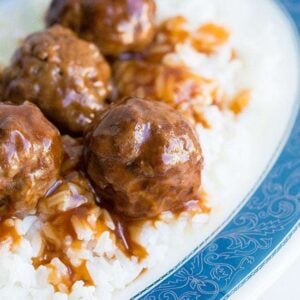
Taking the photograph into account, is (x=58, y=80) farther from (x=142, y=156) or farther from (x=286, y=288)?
(x=286, y=288)

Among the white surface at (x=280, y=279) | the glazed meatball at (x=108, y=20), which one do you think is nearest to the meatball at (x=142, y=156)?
the white surface at (x=280, y=279)

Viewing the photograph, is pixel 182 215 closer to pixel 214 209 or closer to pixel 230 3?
pixel 214 209

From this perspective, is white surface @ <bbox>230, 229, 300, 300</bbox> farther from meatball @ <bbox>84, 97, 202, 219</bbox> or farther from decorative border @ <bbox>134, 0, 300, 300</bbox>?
meatball @ <bbox>84, 97, 202, 219</bbox>

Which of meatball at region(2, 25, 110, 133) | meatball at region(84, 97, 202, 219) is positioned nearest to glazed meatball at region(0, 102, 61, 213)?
meatball at region(84, 97, 202, 219)

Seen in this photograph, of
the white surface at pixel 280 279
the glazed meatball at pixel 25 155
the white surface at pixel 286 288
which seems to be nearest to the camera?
the glazed meatball at pixel 25 155

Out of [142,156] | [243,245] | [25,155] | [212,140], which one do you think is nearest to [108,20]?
[212,140]

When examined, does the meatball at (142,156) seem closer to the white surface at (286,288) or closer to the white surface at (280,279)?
the white surface at (280,279)

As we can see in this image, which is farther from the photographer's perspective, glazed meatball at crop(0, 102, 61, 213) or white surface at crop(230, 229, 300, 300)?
white surface at crop(230, 229, 300, 300)

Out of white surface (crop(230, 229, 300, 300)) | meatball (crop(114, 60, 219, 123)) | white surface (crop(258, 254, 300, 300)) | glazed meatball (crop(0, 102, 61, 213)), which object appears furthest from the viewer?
meatball (crop(114, 60, 219, 123))
